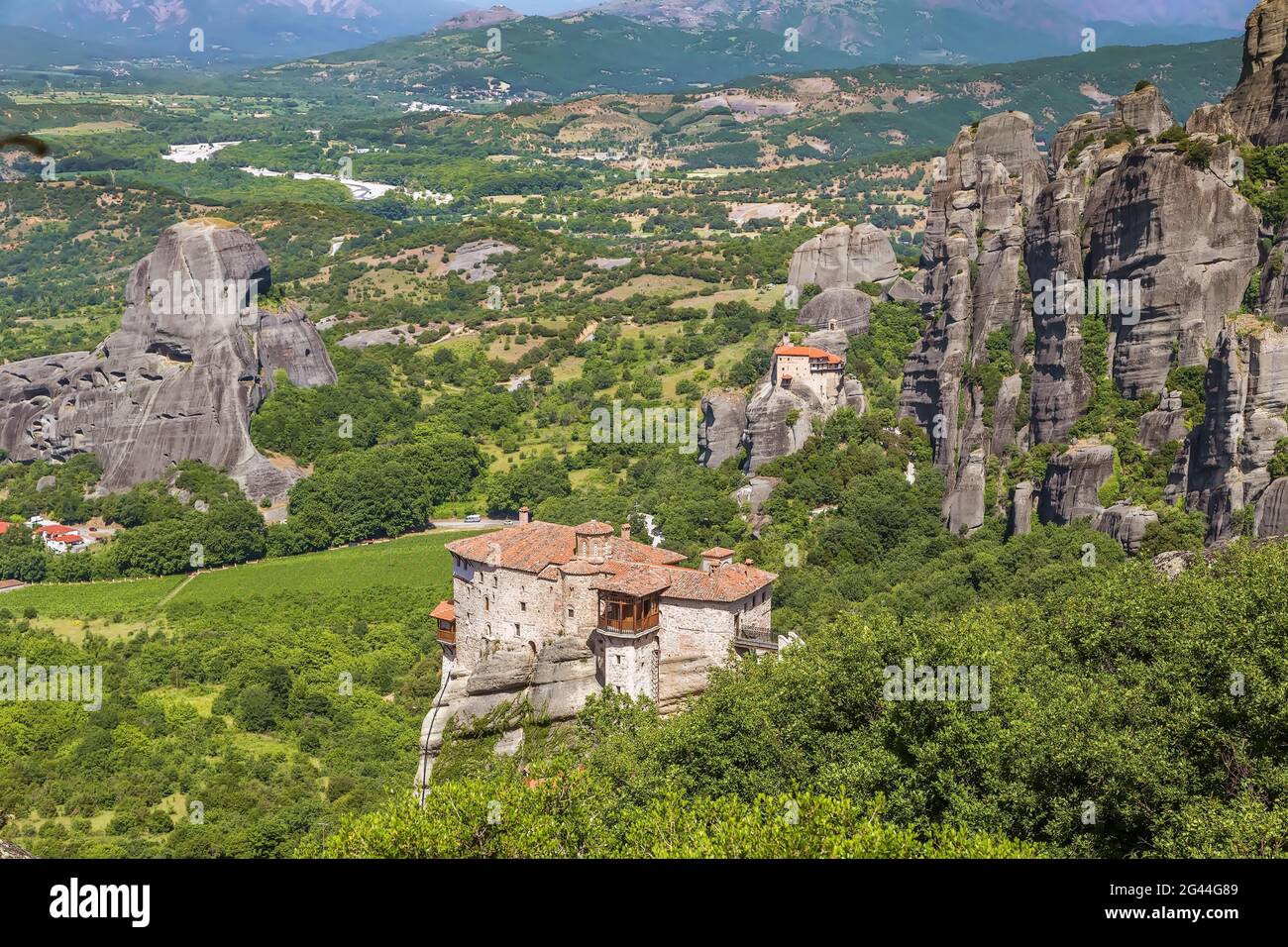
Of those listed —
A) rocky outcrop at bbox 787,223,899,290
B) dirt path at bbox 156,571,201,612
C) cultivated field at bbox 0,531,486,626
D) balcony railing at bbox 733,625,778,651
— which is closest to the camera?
balcony railing at bbox 733,625,778,651

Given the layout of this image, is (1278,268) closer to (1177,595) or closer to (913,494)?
(913,494)

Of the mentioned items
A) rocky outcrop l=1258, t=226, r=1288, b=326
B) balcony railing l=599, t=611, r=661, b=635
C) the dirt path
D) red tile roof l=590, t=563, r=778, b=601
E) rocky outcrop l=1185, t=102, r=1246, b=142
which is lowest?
the dirt path

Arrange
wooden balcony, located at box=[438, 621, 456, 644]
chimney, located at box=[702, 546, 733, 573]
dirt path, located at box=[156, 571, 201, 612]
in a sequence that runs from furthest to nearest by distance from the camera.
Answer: dirt path, located at box=[156, 571, 201, 612]
wooden balcony, located at box=[438, 621, 456, 644]
chimney, located at box=[702, 546, 733, 573]

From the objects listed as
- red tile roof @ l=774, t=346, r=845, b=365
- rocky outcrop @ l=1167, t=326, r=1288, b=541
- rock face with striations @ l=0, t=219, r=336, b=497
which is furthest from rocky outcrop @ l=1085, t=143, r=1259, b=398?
rock face with striations @ l=0, t=219, r=336, b=497

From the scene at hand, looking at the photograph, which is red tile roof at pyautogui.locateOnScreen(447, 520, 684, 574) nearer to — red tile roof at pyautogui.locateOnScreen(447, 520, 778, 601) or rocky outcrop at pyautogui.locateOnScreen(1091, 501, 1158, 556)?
red tile roof at pyautogui.locateOnScreen(447, 520, 778, 601)

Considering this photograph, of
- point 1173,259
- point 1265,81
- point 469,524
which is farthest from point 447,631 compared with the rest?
point 1265,81

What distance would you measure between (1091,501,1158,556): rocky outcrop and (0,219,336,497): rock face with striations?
176 feet

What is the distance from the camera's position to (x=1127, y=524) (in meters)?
54.1

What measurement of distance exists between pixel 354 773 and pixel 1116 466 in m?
31.6

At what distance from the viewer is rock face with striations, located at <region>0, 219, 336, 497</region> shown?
304 ft

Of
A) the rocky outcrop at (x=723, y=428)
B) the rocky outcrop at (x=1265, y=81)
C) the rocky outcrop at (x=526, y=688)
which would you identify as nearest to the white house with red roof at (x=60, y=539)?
the rocky outcrop at (x=723, y=428)

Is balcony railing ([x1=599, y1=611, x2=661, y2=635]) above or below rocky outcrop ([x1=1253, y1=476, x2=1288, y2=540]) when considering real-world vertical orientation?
below
